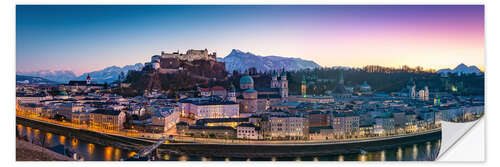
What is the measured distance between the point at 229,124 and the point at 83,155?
5.44 m

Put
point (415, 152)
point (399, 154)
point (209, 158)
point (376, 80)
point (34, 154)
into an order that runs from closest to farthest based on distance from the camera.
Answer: point (34, 154) → point (209, 158) → point (399, 154) → point (415, 152) → point (376, 80)

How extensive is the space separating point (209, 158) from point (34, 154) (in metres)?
A: 4.77

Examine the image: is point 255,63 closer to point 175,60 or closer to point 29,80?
point 175,60

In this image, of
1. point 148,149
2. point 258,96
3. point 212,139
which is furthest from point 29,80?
point 258,96

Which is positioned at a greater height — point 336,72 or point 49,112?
point 336,72

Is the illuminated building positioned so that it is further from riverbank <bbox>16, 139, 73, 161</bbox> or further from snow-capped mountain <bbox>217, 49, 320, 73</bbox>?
snow-capped mountain <bbox>217, 49, 320, 73</bbox>

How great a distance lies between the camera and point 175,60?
84.2 feet

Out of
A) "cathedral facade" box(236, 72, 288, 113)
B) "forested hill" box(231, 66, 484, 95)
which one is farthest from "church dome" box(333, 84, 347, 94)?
"cathedral facade" box(236, 72, 288, 113)

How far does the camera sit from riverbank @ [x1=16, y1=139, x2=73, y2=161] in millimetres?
9734

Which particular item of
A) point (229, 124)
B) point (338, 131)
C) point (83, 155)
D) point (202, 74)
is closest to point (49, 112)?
point (83, 155)

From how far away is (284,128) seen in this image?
43.3ft

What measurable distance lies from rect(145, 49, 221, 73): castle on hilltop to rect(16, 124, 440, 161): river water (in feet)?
37.3

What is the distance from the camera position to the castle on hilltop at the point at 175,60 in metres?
24.8

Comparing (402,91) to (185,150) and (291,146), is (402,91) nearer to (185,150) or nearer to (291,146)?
(291,146)
